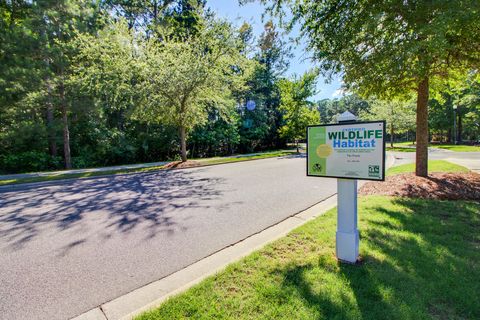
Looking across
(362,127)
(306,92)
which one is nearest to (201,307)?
(362,127)

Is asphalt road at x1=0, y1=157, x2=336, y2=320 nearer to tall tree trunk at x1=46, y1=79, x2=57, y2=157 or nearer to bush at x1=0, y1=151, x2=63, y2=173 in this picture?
bush at x1=0, y1=151, x2=63, y2=173

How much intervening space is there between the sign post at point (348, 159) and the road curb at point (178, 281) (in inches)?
47.9

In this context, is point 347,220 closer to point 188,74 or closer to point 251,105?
point 188,74

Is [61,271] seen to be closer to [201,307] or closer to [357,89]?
[201,307]

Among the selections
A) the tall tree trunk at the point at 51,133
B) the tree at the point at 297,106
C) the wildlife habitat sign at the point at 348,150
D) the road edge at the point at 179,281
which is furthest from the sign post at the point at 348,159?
the tree at the point at 297,106

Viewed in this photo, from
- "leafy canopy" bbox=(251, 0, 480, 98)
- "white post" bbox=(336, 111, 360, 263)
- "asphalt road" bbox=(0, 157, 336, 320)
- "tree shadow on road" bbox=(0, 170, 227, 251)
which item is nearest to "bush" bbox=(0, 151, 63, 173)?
"tree shadow on road" bbox=(0, 170, 227, 251)

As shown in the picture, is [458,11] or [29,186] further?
[29,186]

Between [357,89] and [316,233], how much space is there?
5.56 meters

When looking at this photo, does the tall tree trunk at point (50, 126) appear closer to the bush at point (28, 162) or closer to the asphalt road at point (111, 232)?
the bush at point (28, 162)

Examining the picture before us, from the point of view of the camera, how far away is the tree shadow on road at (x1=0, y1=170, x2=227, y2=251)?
179 inches

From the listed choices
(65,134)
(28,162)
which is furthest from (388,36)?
(28,162)

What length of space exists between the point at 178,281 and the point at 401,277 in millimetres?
2512

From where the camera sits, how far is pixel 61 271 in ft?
10.3

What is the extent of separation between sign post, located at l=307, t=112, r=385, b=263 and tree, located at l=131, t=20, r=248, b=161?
454 inches
